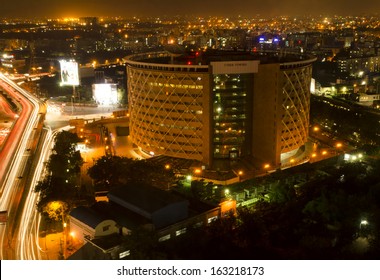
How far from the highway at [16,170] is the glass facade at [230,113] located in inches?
294

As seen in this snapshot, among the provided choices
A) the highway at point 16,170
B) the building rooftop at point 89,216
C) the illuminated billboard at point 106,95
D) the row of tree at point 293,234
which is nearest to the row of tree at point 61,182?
the highway at point 16,170

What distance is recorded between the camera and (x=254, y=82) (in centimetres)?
1930

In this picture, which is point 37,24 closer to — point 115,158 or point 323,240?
point 115,158

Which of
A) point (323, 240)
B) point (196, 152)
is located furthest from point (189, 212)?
point (196, 152)

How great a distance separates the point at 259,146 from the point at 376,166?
20.2 feet

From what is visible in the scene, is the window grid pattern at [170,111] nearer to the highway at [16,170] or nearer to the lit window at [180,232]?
the highway at [16,170]

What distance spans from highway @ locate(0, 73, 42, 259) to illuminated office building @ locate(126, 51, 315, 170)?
5.34 meters

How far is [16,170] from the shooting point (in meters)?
17.8

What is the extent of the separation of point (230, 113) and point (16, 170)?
27.9 ft

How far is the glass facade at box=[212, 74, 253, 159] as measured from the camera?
18781 mm

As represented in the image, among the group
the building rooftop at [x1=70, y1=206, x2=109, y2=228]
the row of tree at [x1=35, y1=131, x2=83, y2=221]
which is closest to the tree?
the row of tree at [x1=35, y1=131, x2=83, y2=221]

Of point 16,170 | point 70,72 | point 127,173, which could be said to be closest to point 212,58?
point 127,173

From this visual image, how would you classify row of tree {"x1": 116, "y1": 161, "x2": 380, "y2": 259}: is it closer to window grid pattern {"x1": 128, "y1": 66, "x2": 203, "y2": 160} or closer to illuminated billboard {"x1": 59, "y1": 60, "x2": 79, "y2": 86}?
window grid pattern {"x1": 128, "y1": 66, "x2": 203, "y2": 160}
